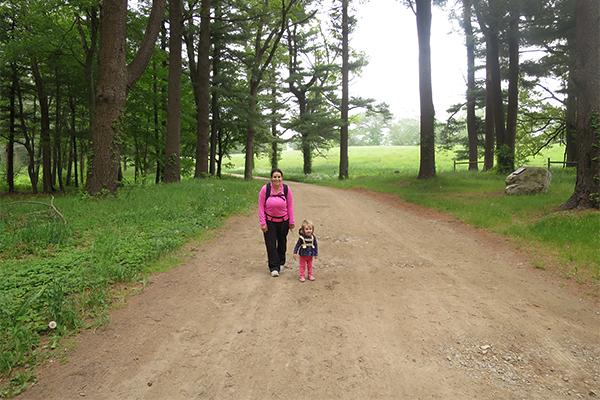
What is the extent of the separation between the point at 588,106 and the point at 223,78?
18.5 m

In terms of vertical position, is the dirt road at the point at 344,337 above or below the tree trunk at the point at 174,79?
below

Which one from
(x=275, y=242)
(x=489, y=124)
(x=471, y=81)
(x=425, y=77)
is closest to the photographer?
(x=275, y=242)

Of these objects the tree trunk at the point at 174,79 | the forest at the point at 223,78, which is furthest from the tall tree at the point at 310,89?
the tree trunk at the point at 174,79

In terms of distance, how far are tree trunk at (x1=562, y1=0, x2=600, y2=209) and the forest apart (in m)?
0.03

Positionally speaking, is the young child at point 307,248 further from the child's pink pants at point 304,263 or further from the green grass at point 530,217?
the green grass at point 530,217

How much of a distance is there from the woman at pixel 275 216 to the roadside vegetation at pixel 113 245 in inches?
73.1

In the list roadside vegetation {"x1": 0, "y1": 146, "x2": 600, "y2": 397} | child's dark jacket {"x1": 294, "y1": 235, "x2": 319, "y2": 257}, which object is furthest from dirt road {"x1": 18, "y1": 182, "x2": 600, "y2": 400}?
child's dark jacket {"x1": 294, "y1": 235, "x2": 319, "y2": 257}

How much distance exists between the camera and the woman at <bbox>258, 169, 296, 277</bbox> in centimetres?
559

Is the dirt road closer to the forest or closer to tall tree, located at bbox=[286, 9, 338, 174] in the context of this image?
the forest

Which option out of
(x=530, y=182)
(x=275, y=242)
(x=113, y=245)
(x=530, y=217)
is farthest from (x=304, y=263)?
(x=530, y=182)

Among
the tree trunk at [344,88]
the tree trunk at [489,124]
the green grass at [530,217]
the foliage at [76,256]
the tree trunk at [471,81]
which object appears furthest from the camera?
the tree trunk at [344,88]

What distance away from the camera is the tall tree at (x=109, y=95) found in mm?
9625

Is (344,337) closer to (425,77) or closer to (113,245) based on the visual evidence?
(113,245)

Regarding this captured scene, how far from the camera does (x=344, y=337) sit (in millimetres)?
3631
